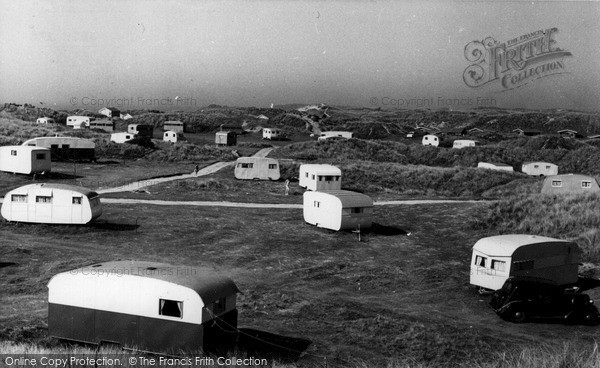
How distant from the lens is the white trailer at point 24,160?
48281mm

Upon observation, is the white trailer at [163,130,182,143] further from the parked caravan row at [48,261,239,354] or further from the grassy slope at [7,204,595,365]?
the parked caravan row at [48,261,239,354]

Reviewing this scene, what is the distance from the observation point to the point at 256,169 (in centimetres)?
5309

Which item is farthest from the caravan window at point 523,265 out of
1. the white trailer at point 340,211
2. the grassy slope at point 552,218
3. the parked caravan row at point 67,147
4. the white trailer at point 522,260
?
the parked caravan row at point 67,147

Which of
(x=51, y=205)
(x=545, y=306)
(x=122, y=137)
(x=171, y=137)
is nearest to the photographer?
(x=545, y=306)

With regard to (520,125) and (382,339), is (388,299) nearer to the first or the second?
(382,339)

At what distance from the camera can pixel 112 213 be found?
37062mm

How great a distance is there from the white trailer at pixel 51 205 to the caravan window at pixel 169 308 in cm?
1878

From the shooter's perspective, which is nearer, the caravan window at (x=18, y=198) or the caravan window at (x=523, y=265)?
the caravan window at (x=523, y=265)

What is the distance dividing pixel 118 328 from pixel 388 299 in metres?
11.6

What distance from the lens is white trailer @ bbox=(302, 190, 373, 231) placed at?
1335 inches

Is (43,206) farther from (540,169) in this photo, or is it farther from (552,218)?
(540,169)

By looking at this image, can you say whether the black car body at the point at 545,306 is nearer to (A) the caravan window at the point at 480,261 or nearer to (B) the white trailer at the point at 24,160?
(A) the caravan window at the point at 480,261

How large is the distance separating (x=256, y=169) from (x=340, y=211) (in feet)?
67.6

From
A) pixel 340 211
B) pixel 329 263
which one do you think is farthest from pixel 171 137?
pixel 329 263
